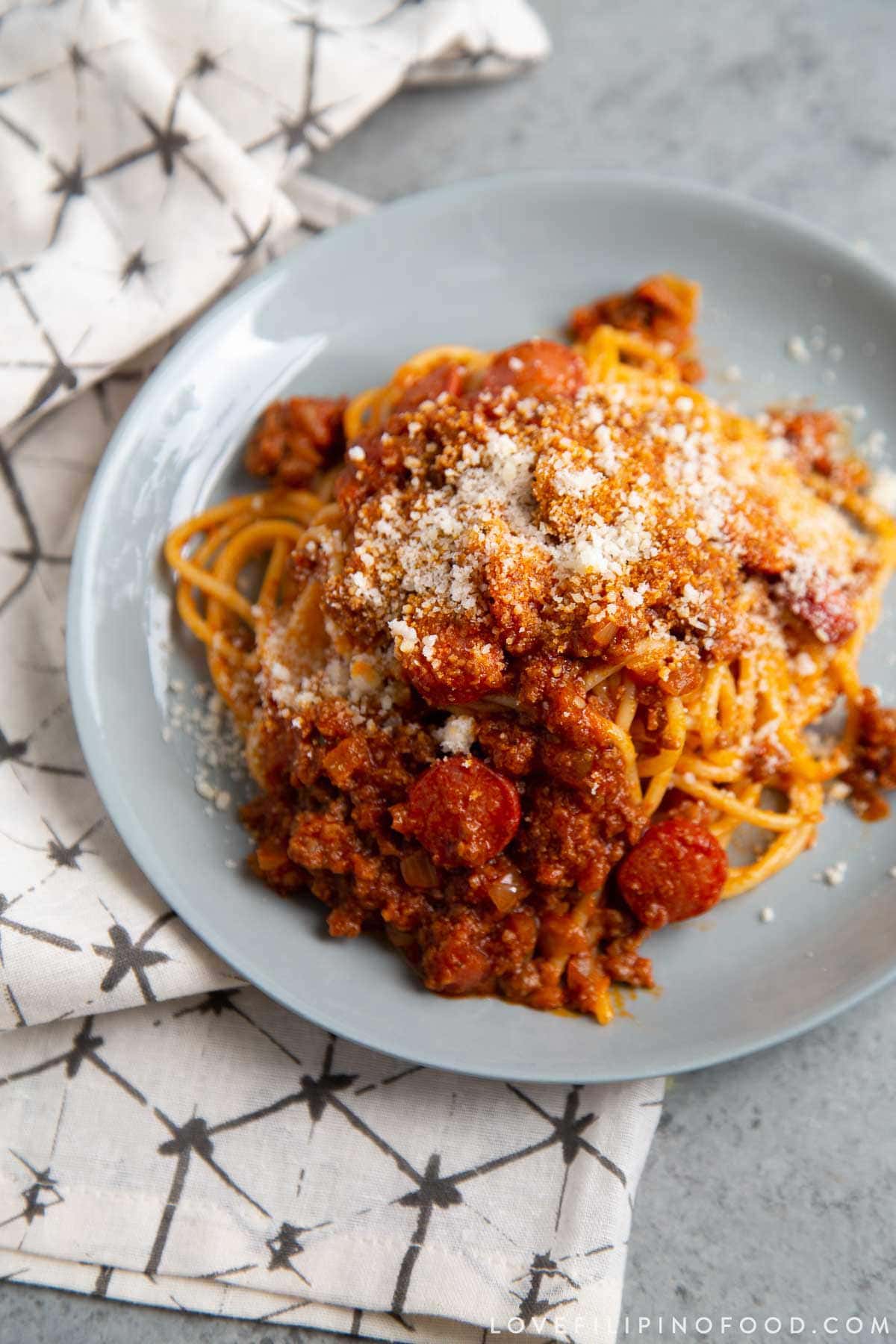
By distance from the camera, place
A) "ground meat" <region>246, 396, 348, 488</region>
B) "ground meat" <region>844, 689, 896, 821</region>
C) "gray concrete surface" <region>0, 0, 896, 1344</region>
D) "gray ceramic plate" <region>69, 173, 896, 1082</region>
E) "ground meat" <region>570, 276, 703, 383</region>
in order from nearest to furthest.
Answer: "gray ceramic plate" <region>69, 173, 896, 1082</region>
"gray concrete surface" <region>0, 0, 896, 1344</region>
"ground meat" <region>844, 689, 896, 821</region>
"ground meat" <region>246, 396, 348, 488</region>
"ground meat" <region>570, 276, 703, 383</region>

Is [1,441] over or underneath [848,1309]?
over

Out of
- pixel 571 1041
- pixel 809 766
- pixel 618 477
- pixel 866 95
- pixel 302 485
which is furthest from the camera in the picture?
pixel 866 95

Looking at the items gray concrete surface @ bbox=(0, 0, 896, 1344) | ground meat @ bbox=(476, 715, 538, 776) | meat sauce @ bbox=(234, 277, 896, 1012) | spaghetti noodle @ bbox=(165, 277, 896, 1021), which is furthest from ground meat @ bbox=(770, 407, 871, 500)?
ground meat @ bbox=(476, 715, 538, 776)

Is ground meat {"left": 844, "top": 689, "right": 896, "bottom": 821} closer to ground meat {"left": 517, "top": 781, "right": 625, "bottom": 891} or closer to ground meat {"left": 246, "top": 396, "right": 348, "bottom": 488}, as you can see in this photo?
ground meat {"left": 517, "top": 781, "right": 625, "bottom": 891}

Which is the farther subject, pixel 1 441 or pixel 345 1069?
pixel 1 441

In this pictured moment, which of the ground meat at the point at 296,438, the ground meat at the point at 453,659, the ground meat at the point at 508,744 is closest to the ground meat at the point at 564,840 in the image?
the ground meat at the point at 508,744

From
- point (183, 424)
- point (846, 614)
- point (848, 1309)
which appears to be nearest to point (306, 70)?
point (183, 424)

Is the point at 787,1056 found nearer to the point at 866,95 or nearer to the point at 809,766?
the point at 809,766
